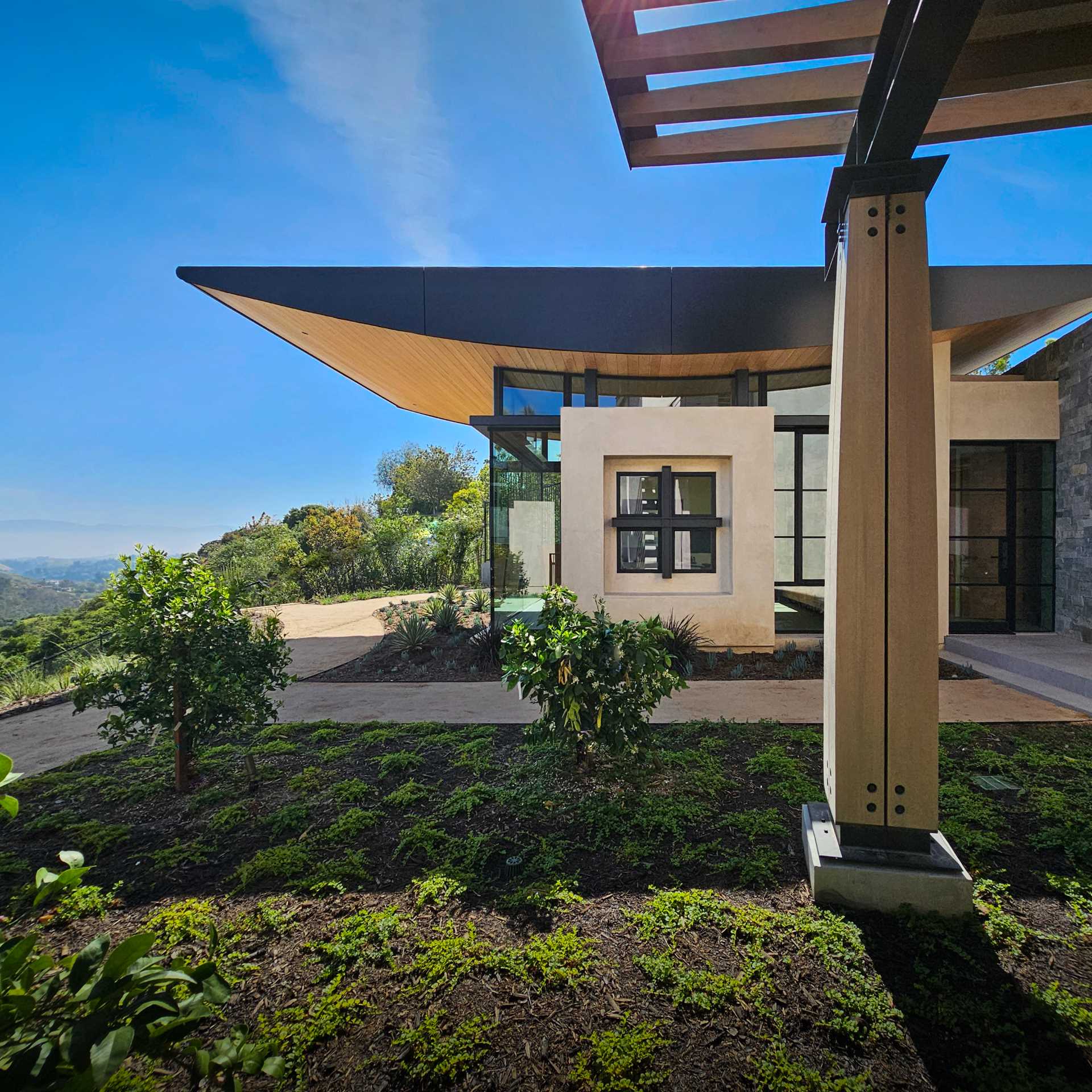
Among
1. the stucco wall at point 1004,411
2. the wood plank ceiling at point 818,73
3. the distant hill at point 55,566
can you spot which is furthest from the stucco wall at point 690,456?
the distant hill at point 55,566

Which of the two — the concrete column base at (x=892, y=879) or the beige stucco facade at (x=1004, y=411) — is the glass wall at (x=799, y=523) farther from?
the concrete column base at (x=892, y=879)

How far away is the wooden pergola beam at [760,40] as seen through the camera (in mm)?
2168

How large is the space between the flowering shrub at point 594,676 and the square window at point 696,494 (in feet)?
15.6

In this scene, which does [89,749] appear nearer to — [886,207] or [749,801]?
[749,801]

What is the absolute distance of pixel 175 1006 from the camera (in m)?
0.87

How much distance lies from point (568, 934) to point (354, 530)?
17.7 m

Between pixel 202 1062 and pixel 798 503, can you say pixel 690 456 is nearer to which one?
pixel 798 503

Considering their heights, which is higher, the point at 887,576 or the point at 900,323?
the point at 900,323

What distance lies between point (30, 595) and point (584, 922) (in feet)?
146

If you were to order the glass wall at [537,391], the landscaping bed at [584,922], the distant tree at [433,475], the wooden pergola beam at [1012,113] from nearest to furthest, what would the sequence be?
the landscaping bed at [584,922], the wooden pergola beam at [1012,113], the glass wall at [537,391], the distant tree at [433,475]

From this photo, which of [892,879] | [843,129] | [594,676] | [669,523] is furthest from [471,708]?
[843,129]

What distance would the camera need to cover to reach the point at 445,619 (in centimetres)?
890

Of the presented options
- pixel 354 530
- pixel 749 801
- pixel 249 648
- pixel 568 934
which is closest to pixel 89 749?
pixel 249 648

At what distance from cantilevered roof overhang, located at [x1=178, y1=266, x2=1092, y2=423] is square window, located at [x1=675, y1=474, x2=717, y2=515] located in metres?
1.71
